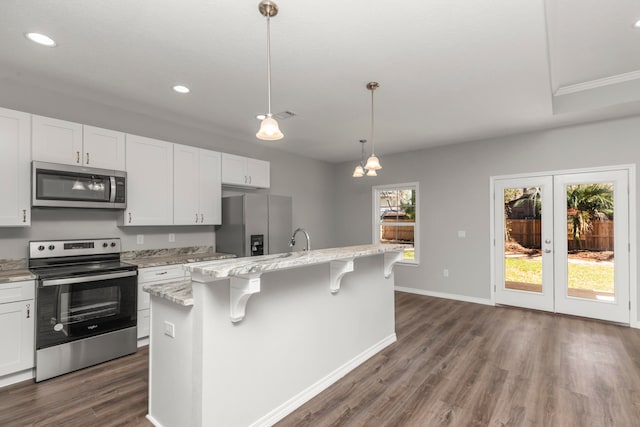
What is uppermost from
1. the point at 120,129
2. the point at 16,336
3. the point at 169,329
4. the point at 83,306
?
the point at 120,129

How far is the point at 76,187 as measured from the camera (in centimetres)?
305

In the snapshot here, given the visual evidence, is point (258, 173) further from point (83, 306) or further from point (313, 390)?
point (313, 390)

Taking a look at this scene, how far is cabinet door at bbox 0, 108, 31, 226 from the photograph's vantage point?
268cm

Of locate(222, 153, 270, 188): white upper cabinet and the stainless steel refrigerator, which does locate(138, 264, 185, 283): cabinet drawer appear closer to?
the stainless steel refrigerator

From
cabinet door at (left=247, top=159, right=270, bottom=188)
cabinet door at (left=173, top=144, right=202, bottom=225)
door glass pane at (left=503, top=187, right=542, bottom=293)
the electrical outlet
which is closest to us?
the electrical outlet

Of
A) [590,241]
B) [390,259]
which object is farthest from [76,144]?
[590,241]

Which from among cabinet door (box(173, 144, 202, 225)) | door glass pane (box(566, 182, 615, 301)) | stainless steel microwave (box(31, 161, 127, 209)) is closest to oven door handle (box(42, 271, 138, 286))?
stainless steel microwave (box(31, 161, 127, 209))

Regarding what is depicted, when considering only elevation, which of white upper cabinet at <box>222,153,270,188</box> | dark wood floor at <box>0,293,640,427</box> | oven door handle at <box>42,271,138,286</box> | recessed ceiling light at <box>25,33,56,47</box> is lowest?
dark wood floor at <box>0,293,640,427</box>

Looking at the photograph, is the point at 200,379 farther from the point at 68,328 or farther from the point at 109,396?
the point at 68,328

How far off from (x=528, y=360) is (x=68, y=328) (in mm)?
4285

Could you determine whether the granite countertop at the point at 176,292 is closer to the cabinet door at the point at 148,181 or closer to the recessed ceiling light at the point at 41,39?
the cabinet door at the point at 148,181

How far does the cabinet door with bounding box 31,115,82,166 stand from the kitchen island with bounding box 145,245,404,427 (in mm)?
1965

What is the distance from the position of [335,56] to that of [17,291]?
3226 mm

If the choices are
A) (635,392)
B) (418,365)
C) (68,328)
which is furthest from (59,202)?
(635,392)
